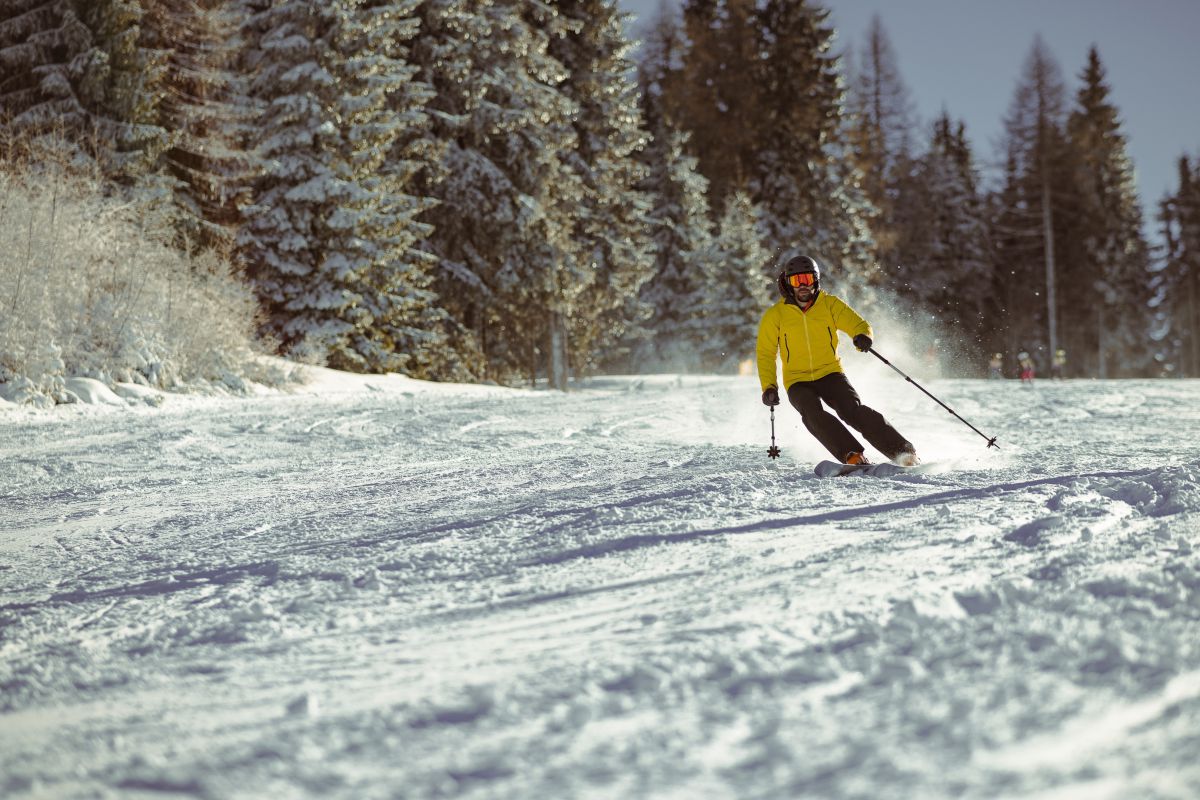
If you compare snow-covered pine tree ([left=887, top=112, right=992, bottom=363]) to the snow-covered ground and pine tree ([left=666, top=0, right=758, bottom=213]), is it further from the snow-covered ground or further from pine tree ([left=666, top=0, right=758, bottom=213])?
the snow-covered ground

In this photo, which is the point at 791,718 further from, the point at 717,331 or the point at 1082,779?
the point at 717,331

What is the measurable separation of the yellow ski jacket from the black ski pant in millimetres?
89

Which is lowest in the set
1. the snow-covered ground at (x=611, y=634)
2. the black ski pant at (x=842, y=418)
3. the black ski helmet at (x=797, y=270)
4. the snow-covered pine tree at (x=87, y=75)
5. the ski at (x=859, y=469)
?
the snow-covered ground at (x=611, y=634)

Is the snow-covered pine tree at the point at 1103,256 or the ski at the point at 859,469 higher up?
the snow-covered pine tree at the point at 1103,256

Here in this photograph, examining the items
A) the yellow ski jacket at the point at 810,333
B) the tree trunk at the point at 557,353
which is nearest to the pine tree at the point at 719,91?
the tree trunk at the point at 557,353

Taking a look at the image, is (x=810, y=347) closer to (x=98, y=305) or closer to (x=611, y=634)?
(x=611, y=634)

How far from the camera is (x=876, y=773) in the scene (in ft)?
6.65

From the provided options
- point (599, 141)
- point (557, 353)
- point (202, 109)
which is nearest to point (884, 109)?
point (599, 141)

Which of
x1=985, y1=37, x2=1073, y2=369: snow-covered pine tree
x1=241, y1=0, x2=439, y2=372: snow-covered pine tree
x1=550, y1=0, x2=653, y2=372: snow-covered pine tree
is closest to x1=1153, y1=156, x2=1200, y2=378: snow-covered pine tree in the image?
x1=985, y1=37, x2=1073, y2=369: snow-covered pine tree

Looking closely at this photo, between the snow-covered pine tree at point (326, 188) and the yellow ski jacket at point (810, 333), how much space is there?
530 inches

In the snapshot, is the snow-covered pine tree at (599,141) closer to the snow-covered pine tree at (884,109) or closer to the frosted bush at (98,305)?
the frosted bush at (98,305)

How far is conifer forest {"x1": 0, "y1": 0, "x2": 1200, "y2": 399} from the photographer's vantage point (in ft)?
47.6

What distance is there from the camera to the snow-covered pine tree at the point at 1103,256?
2099 inches

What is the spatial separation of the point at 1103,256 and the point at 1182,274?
326 inches
